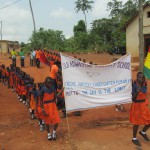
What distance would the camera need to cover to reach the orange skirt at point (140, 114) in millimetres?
7234

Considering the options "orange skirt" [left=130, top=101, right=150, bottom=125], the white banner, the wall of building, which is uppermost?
the wall of building

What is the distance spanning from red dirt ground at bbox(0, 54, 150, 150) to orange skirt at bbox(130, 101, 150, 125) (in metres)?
0.57

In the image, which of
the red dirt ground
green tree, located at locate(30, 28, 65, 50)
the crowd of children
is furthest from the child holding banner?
green tree, located at locate(30, 28, 65, 50)

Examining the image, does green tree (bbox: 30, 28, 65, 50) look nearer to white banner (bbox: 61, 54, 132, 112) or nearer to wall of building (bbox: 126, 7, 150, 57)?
wall of building (bbox: 126, 7, 150, 57)

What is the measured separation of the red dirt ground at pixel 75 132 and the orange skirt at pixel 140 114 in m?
0.57

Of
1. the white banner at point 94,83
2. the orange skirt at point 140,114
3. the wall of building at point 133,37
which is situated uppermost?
the wall of building at point 133,37

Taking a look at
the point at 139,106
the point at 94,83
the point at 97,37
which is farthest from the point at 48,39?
the point at 139,106

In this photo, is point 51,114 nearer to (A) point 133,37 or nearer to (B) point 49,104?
(B) point 49,104

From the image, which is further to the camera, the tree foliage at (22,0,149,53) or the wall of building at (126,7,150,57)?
the tree foliage at (22,0,149,53)

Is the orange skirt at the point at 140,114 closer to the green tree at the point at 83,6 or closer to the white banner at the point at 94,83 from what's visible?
the white banner at the point at 94,83

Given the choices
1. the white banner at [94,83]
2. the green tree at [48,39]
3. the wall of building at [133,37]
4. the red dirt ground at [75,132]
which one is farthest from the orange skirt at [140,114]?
the green tree at [48,39]

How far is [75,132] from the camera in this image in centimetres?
824

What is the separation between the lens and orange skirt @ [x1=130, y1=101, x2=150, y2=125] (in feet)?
23.7

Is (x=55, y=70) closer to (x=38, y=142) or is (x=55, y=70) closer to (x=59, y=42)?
(x=38, y=142)
